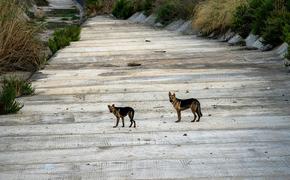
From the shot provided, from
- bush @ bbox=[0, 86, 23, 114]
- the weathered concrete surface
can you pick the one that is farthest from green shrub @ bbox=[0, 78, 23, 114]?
the weathered concrete surface

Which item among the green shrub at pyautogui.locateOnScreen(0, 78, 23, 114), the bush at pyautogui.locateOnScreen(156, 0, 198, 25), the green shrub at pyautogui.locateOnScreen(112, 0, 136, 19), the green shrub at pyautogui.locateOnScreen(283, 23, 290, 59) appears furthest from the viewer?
the green shrub at pyautogui.locateOnScreen(112, 0, 136, 19)

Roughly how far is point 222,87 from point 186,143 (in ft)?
9.70

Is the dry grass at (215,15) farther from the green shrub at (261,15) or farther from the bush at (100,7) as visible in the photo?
the bush at (100,7)

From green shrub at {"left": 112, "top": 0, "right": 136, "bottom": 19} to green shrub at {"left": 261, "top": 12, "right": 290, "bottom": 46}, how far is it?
20.1 metres

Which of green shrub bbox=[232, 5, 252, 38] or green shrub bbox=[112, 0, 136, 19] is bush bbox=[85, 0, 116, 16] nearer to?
green shrub bbox=[112, 0, 136, 19]

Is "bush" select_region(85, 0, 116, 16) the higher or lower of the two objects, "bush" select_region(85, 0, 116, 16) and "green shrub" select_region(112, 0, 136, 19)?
the lower

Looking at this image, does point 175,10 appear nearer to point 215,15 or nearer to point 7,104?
point 215,15

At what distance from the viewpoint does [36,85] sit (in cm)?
910

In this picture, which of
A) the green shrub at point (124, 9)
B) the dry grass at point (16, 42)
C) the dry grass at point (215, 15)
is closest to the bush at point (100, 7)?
the green shrub at point (124, 9)

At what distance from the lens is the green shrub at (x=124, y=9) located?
3229cm

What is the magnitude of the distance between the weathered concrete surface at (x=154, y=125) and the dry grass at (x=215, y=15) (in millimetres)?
4723

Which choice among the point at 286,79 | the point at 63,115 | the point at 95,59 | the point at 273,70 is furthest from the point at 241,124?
the point at 95,59

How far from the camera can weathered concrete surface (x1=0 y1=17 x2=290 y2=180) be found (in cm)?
486

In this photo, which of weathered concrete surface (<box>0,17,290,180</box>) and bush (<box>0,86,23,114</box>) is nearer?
weathered concrete surface (<box>0,17,290,180</box>)
